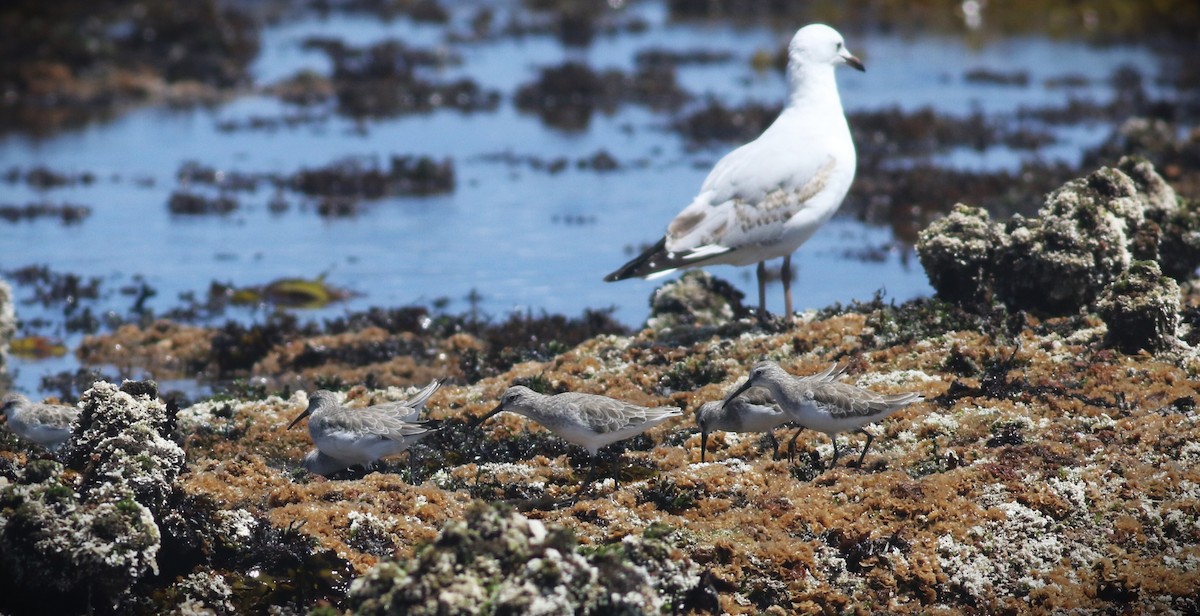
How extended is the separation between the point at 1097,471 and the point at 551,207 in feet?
49.5

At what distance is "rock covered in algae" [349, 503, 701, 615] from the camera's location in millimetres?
6957

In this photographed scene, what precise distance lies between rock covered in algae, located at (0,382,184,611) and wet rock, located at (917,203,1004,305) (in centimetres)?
698

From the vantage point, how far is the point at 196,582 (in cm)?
838

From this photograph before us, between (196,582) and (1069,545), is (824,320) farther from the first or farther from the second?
(196,582)

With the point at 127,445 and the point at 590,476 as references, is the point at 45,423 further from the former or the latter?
the point at 590,476

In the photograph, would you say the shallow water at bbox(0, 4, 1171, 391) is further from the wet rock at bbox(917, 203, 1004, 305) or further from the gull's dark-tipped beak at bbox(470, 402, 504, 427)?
the gull's dark-tipped beak at bbox(470, 402, 504, 427)

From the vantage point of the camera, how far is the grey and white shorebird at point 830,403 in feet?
29.7


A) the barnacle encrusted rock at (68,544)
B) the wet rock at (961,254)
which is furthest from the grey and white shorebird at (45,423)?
the wet rock at (961,254)

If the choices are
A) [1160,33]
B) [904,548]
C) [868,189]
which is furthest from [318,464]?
[1160,33]

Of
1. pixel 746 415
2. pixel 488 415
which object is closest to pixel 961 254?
pixel 746 415

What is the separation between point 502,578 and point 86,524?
8.43 feet

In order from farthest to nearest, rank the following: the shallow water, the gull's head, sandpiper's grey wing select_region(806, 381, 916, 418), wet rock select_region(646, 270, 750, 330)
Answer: the shallow water < wet rock select_region(646, 270, 750, 330) < the gull's head < sandpiper's grey wing select_region(806, 381, 916, 418)

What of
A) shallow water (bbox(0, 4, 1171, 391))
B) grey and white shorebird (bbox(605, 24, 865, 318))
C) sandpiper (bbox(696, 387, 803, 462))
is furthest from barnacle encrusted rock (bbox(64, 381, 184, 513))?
shallow water (bbox(0, 4, 1171, 391))

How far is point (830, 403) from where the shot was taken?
9.04 meters
